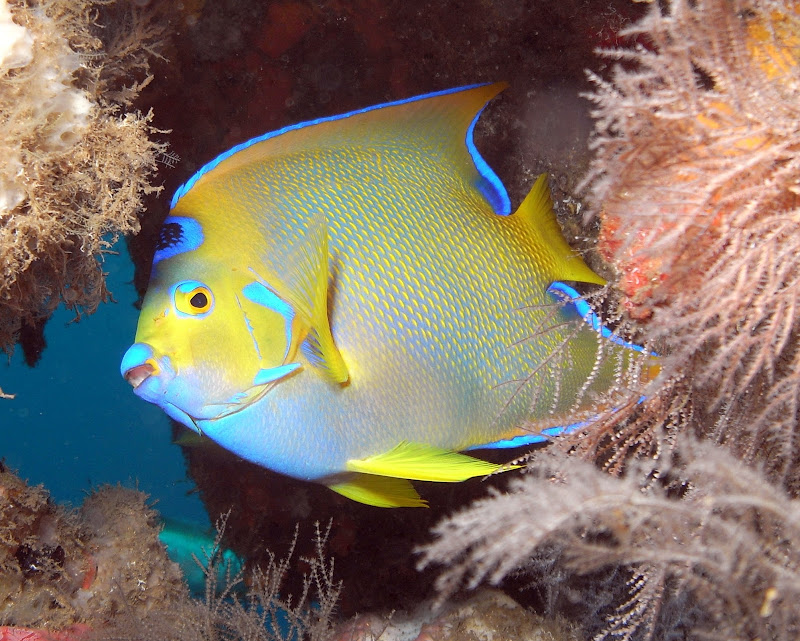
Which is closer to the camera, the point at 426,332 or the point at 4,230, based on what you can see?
the point at 4,230

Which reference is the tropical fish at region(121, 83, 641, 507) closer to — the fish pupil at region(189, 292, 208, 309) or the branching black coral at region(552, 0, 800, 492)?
the fish pupil at region(189, 292, 208, 309)

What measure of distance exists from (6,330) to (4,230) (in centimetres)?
80

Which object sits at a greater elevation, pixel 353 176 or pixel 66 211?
pixel 353 176

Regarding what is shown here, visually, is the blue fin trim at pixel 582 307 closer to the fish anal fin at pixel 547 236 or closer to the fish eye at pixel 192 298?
the fish anal fin at pixel 547 236

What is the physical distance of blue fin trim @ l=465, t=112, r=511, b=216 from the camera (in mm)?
1797

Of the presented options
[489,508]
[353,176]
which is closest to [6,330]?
[353,176]

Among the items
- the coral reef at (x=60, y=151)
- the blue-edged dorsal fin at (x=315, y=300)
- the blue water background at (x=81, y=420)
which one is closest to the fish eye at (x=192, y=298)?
the blue-edged dorsal fin at (x=315, y=300)

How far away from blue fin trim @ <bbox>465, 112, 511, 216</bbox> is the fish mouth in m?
1.14

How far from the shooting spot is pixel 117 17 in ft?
6.68

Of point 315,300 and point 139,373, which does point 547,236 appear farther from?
point 139,373

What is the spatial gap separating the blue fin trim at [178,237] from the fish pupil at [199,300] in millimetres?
147

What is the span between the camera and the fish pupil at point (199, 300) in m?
1.46

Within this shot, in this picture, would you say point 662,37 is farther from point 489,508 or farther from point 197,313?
point 197,313

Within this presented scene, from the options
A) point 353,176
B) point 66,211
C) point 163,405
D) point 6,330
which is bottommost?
point 6,330
